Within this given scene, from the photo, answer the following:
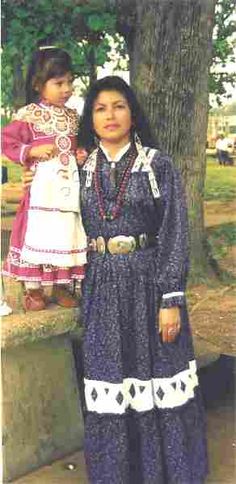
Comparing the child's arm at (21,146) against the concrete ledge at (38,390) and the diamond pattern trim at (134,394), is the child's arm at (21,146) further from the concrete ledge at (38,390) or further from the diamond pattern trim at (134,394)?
the diamond pattern trim at (134,394)

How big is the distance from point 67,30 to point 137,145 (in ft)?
8.19

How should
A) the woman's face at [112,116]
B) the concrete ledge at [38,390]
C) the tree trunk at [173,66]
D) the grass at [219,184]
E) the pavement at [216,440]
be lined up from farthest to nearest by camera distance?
the grass at [219,184], the tree trunk at [173,66], the pavement at [216,440], the concrete ledge at [38,390], the woman's face at [112,116]

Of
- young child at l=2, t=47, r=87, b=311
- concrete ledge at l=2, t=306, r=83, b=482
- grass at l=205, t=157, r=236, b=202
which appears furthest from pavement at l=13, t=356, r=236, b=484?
grass at l=205, t=157, r=236, b=202

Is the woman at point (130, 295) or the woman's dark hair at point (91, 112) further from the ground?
the woman's dark hair at point (91, 112)

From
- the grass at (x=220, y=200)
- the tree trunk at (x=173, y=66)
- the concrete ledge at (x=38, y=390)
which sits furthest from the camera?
the grass at (x=220, y=200)

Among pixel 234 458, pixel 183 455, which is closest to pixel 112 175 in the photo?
pixel 183 455

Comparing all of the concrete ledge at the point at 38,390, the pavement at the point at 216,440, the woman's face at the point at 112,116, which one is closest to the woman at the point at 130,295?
the woman's face at the point at 112,116

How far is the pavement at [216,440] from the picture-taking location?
10.4 feet

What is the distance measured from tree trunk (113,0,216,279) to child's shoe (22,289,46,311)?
2.02m

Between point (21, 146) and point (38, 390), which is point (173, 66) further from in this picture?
point (38, 390)

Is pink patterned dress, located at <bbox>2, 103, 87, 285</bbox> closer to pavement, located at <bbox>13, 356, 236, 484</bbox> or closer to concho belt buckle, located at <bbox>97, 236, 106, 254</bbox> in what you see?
concho belt buckle, located at <bbox>97, 236, 106, 254</bbox>

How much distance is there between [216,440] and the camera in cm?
349

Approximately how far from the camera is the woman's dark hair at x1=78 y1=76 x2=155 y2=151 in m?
2.73

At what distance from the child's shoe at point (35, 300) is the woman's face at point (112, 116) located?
63 centimetres
